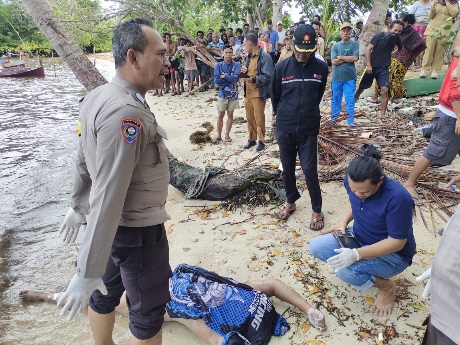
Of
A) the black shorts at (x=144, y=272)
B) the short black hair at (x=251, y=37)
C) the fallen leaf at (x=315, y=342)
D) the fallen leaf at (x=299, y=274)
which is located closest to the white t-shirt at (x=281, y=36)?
the short black hair at (x=251, y=37)

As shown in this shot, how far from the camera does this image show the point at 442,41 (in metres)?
7.07

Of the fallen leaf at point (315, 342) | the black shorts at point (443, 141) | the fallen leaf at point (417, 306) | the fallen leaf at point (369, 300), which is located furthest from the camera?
the black shorts at point (443, 141)

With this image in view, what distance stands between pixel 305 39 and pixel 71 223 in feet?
8.80

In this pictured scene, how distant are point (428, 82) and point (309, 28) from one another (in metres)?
5.87

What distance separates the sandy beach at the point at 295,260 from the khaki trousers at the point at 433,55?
15.9 feet

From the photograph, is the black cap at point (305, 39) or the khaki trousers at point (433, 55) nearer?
the black cap at point (305, 39)

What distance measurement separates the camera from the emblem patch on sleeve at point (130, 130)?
150 cm

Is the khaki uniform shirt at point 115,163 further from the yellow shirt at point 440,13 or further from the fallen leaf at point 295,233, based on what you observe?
the yellow shirt at point 440,13

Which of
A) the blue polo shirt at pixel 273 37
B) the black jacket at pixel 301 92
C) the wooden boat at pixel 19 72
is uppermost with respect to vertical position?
the blue polo shirt at pixel 273 37

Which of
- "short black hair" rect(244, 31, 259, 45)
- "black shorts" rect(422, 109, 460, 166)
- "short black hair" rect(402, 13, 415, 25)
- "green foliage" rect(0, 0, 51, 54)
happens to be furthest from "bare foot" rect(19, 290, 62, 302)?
"green foliage" rect(0, 0, 51, 54)

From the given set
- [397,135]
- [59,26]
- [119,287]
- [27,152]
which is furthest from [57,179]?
[397,135]

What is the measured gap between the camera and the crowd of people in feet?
5.06

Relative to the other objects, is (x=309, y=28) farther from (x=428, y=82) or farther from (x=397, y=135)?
(x=428, y=82)

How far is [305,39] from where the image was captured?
3459 millimetres
